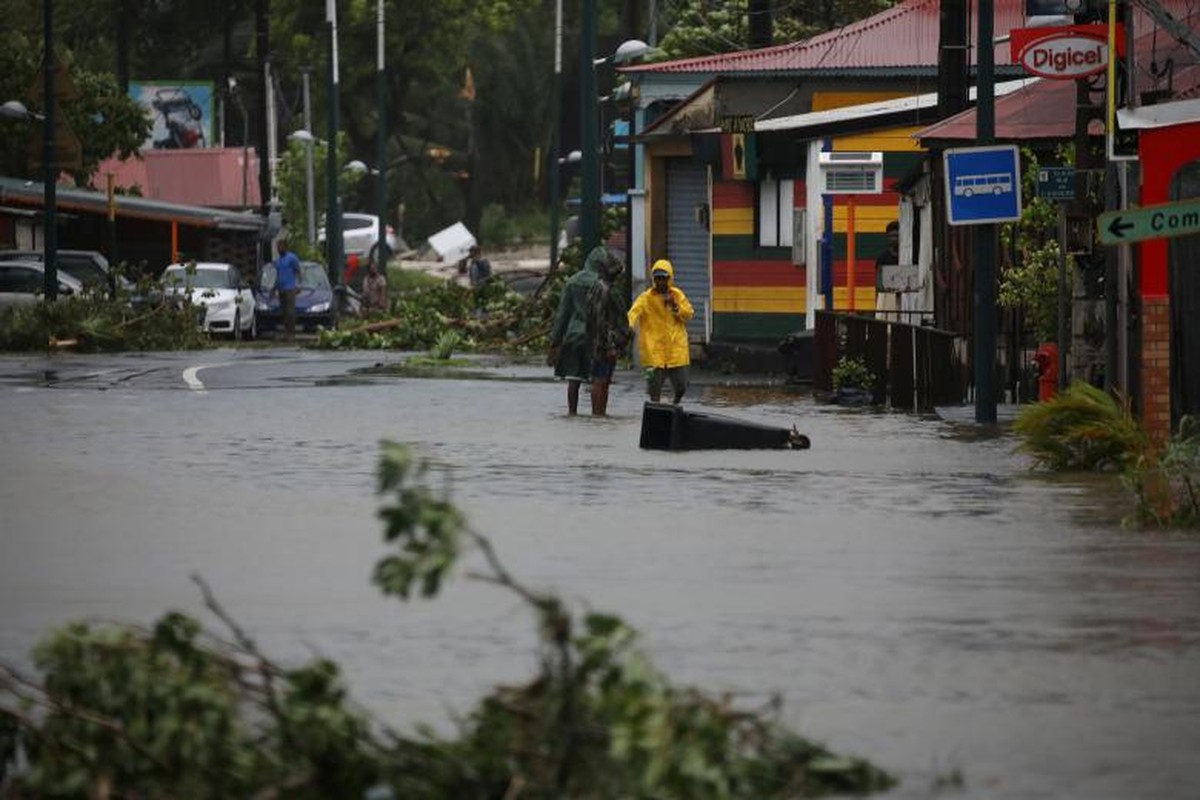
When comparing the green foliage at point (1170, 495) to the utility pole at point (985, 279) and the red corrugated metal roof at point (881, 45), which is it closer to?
the utility pole at point (985, 279)

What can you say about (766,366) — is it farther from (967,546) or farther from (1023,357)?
(967,546)

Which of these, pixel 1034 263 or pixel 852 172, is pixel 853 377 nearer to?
pixel 1034 263

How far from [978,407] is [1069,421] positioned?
6142 millimetres

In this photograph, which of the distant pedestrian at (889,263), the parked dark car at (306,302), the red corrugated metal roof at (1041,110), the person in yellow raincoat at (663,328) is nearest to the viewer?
the red corrugated metal roof at (1041,110)

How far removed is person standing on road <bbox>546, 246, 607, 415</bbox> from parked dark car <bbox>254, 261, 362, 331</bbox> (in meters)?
33.5

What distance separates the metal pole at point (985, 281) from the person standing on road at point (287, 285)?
35.4 metres

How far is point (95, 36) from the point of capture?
4166 inches

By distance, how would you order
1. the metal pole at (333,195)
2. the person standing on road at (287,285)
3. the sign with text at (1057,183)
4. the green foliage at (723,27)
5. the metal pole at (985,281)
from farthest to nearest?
the metal pole at (333,195) < the person standing on road at (287,285) < the green foliage at (723,27) < the metal pole at (985,281) < the sign with text at (1057,183)

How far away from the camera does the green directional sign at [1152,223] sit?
1892 centimetres

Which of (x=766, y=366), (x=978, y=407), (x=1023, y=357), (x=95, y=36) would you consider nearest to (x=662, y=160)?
(x=766, y=366)

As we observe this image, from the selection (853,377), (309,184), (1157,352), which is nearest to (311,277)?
(309,184)

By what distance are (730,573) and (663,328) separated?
14.9 meters

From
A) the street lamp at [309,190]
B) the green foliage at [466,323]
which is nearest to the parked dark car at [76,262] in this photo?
the green foliage at [466,323]

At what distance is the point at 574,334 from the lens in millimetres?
29359
